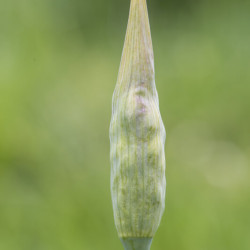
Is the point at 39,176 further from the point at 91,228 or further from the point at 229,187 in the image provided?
the point at 229,187

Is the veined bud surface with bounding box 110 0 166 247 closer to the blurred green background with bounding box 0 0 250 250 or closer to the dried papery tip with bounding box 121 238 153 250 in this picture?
the dried papery tip with bounding box 121 238 153 250

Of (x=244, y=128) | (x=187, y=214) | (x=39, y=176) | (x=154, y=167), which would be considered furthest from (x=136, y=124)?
(x=244, y=128)

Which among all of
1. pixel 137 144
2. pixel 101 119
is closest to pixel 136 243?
pixel 137 144

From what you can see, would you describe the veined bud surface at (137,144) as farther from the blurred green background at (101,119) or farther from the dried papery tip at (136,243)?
the blurred green background at (101,119)

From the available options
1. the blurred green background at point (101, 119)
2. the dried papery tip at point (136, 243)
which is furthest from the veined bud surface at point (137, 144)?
the blurred green background at point (101, 119)

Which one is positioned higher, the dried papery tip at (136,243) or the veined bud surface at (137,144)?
the veined bud surface at (137,144)

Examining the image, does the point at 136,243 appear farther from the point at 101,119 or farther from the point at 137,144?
the point at 101,119
